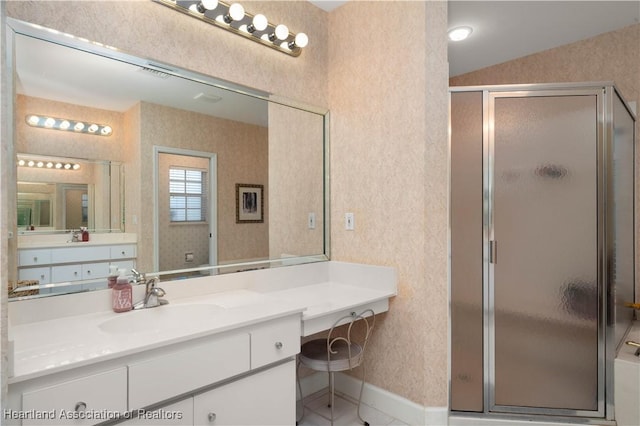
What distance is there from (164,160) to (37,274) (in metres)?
0.70

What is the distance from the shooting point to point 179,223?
69.9 inches

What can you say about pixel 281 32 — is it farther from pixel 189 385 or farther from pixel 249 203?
pixel 189 385

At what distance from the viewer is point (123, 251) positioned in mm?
1585

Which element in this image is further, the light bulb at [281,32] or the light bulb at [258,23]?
the light bulb at [281,32]

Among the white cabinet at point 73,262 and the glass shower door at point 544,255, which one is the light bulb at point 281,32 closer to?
the glass shower door at point 544,255

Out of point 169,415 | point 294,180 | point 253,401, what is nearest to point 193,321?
point 169,415

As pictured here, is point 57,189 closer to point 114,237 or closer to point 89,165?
point 89,165

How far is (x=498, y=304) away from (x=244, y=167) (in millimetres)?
1641

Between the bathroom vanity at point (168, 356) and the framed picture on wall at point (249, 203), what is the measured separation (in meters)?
0.34

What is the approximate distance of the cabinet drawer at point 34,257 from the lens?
1342mm

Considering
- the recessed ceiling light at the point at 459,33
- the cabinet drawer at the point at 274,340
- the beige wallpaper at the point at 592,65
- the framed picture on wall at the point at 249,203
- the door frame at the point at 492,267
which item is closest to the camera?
the cabinet drawer at the point at 274,340

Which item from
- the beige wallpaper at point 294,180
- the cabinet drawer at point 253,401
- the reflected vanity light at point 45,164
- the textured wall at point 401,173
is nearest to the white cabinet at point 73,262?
the reflected vanity light at point 45,164

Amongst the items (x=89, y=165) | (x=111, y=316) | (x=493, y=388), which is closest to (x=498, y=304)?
(x=493, y=388)

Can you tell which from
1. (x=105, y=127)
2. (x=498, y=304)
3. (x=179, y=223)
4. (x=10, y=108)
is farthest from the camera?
(x=498, y=304)
